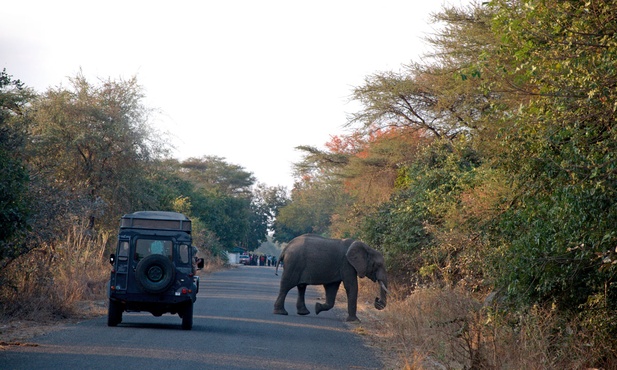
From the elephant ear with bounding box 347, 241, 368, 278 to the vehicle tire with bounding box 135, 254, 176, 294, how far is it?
7.32 metres

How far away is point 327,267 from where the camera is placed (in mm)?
22922

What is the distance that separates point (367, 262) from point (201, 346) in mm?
10031

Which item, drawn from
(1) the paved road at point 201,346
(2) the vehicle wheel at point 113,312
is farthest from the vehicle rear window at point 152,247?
(1) the paved road at point 201,346

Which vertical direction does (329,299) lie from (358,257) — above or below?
below

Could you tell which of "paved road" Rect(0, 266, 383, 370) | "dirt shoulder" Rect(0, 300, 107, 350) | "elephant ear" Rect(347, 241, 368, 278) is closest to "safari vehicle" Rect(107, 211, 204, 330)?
"paved road" Rect(0, 266, 383, 370)

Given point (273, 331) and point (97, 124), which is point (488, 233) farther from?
point (97, 124)

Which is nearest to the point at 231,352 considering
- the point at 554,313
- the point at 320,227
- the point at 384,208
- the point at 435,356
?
the point at 435,356

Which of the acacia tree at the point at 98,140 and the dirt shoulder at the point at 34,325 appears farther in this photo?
the acacia tree at the point at 98,140

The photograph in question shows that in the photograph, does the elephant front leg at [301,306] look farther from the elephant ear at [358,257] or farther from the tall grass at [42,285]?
the tall grass at [42,285]

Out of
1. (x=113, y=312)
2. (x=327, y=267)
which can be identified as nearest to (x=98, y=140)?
(x=327, y=267)

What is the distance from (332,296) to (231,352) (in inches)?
403

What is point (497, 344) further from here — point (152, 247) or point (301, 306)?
point (301, 306)

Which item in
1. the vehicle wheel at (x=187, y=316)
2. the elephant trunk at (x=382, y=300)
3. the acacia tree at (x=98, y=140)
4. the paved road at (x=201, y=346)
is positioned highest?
the acacia tree at (x=98, y=140)

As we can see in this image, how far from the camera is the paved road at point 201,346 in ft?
37.1
